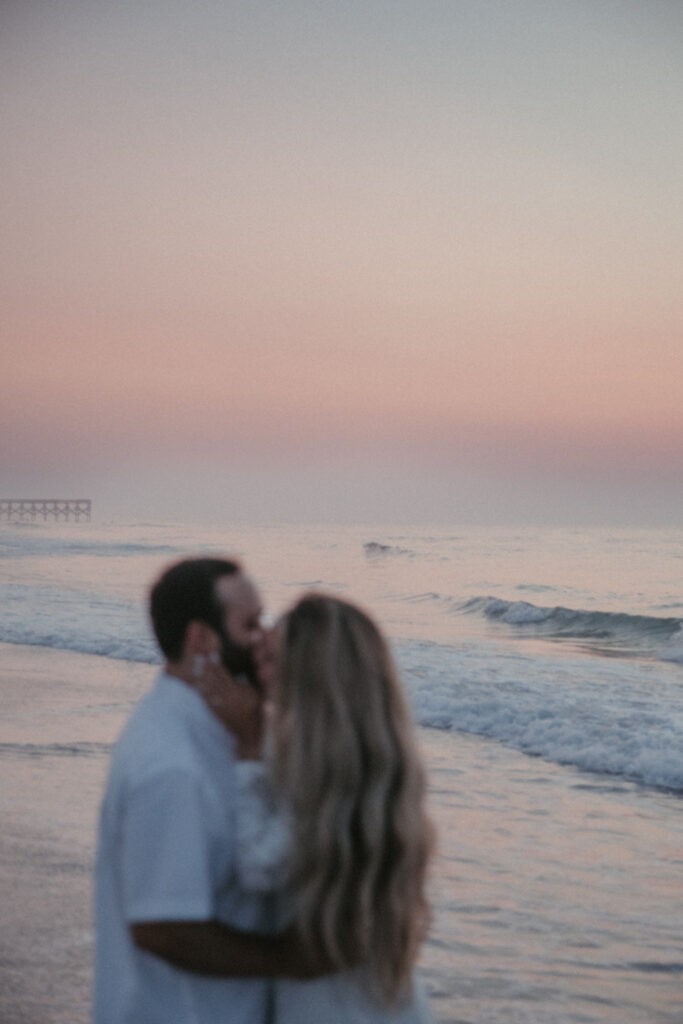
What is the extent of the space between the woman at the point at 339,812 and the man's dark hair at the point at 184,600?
178 mm

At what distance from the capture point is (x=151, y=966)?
1805mm

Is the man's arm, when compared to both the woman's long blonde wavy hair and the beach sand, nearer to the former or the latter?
the woman's long blonde wavy hair

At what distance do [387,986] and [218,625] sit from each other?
0.70 metres

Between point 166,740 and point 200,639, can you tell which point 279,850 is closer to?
point 166,740

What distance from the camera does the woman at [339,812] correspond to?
5.72 ft

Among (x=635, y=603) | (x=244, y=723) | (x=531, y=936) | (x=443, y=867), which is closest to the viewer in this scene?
(x=244, y=723)

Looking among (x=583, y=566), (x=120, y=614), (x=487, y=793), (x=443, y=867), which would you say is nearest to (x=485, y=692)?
(x=487, y=793)

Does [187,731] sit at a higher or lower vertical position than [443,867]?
higher

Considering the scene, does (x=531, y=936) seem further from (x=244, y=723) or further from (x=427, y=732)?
(x=427, y=732)

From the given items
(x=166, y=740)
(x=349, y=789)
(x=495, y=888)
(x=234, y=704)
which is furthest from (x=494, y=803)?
→ (x=166, y=740)

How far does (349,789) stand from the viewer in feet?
5.80

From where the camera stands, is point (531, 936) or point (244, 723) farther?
point (531, 936)

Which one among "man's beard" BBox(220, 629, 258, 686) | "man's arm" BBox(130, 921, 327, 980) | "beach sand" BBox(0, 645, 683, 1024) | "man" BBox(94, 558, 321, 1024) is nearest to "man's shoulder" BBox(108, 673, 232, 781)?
"man" BBox(94, 558, 321, 1024)

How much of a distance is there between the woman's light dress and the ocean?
Result: 274cm
